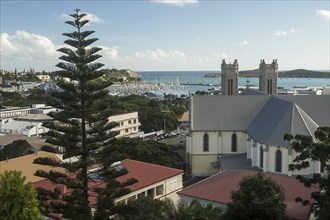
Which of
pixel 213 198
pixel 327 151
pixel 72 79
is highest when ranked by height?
pixel 72 79

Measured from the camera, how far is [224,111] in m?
29.8

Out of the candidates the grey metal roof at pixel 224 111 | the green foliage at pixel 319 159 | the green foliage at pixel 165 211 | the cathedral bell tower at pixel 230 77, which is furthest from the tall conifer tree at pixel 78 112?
the cathedral bell tower at pixel 230 77

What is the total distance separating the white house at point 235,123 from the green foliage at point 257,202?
30.9 ft

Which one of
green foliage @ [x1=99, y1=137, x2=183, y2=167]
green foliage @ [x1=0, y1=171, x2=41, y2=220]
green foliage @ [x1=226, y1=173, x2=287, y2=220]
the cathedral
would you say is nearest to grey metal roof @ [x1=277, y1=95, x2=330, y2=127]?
the cathedral

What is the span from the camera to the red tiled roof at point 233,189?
54.0 ft

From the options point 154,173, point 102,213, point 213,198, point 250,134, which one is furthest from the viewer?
point 250,134

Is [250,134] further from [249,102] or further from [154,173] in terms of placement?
[154,173]

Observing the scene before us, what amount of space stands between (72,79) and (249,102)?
56.4ft

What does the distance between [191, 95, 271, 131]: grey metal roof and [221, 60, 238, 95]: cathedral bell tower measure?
16.0ft

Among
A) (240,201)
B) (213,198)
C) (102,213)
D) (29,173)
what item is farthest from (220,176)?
(29,173)

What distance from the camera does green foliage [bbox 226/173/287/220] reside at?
14.2 m

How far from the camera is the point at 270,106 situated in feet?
91.3

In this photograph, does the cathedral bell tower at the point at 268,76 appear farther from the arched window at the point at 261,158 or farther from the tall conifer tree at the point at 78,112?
the tall conifer tree at the point at 78,112

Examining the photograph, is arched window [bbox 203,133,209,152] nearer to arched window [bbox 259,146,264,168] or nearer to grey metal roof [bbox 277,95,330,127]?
arched window [bbox 259,146,264,168]
